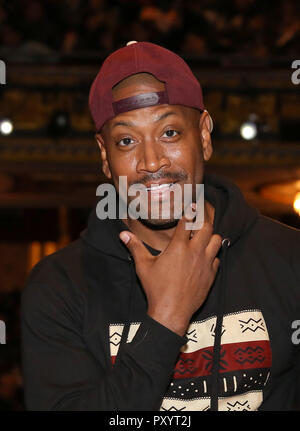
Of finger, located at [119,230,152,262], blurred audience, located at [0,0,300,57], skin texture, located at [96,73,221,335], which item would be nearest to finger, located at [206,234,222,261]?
skin texture, located at [96,73,221,335]

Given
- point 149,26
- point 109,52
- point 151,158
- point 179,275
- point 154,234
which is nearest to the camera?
point 179,275

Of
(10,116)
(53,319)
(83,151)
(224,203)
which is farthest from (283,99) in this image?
(53,319)

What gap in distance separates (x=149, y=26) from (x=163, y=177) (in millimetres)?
6647

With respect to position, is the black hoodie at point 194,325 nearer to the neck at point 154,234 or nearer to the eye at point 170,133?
the neck at point 154,234

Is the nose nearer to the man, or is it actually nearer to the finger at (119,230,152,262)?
the man

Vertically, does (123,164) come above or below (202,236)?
above

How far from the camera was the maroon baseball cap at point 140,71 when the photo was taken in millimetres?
1899

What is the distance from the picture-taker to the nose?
6.16 ft

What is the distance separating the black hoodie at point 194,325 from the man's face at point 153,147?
0.22 metres

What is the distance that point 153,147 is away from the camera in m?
1.89

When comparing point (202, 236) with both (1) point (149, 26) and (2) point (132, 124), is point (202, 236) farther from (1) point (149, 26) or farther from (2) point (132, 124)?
(1) point (149, 26)

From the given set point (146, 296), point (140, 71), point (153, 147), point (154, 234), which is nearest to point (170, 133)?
point (153, 147)
